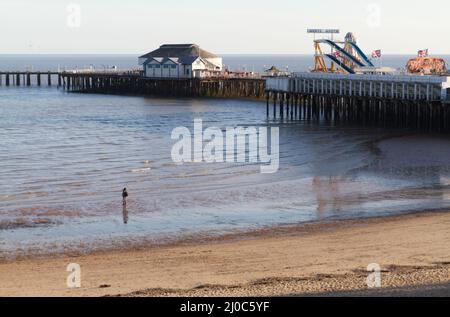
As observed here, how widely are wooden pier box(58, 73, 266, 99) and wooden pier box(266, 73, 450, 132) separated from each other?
20.4 metres

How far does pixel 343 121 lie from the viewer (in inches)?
2314

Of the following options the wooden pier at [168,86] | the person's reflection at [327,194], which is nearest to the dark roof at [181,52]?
the wooden pier at [168,86]

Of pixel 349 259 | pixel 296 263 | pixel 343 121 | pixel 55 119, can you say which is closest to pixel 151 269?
pixel 296 263

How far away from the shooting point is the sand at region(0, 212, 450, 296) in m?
18.0

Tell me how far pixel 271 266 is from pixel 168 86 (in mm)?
77291

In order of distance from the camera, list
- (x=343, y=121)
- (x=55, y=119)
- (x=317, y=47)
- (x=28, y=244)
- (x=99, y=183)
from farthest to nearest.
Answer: (x=317, y=47) < (x=55, y=119) < (x=343, y=121) < (x=99, y=183) < (x=28, y=244)

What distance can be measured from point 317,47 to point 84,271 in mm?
57257

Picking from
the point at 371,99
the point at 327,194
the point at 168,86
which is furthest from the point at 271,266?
the point at 168,86

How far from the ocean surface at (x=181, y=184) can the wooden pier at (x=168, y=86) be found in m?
31.3

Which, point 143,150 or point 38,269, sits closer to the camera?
point 38,269

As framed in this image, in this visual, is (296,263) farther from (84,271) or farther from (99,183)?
(99,183)

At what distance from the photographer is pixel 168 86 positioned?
96.9m

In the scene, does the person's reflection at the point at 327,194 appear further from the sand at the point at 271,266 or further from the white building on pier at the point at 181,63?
the white building on pier at the point at 181,63

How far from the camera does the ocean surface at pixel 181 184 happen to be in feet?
85.7
